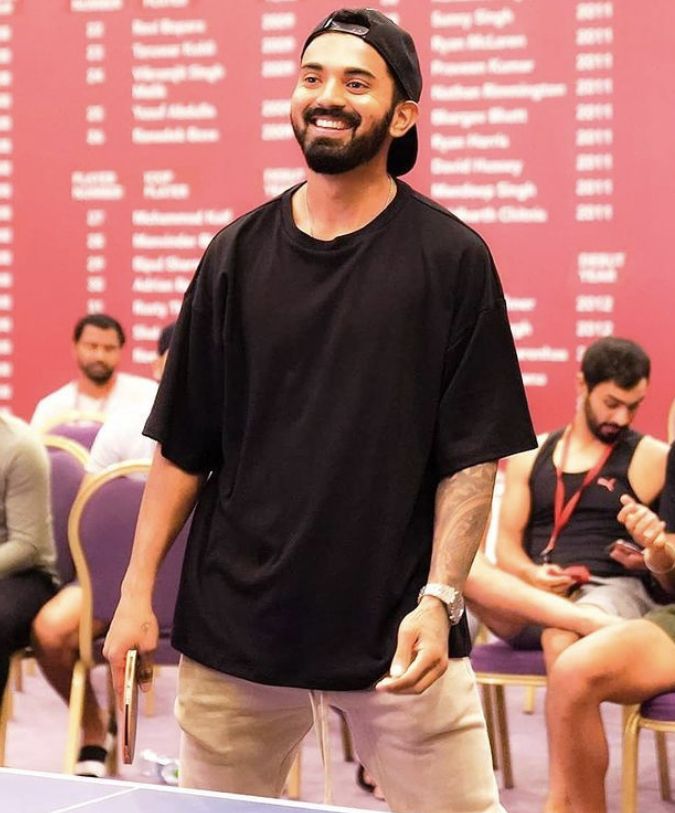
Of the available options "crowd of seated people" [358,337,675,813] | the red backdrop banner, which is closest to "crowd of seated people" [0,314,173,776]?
"crowd of seated people" [358,337,675,813]

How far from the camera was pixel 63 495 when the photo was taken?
4.62m

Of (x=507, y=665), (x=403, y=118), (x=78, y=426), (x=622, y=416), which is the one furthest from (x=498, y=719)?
(x=403, y=118)

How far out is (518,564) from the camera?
4.15 m

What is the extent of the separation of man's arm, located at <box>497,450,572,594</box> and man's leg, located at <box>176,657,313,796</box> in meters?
→ 2.07

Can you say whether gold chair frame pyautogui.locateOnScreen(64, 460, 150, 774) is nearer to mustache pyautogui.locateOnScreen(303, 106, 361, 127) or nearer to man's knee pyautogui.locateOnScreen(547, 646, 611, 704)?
man's knee pyautogui.locateOnScreen(547, 646, 611, 704)

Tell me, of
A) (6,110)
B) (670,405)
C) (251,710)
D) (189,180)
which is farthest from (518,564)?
(6,110)

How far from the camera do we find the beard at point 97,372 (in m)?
6.29

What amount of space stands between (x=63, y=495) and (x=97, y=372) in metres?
1.74

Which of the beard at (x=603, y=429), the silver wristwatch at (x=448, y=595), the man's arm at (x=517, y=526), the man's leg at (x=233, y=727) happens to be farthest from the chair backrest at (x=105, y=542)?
the silver wristwatch at (x=448, y=595)

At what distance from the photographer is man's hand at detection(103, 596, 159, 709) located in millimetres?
2008

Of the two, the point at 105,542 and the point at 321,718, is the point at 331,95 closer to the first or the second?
the point at 321,718

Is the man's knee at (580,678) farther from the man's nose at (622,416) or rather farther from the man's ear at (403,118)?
the man's ear at (403,118)

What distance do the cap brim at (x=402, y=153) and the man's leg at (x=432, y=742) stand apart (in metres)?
0.69

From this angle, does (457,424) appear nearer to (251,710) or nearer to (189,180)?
(251,710)
